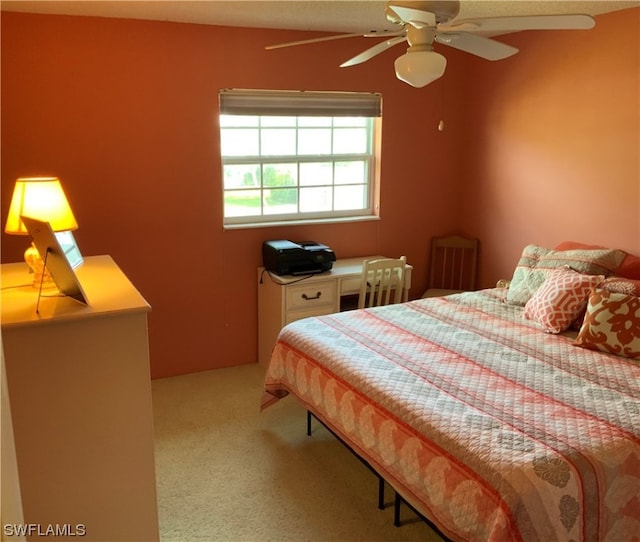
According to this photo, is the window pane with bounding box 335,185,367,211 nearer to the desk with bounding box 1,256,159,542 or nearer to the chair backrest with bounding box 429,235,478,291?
the chair backrest with bounding box 429,235,478,291

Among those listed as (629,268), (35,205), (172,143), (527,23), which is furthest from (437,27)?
(172,143)

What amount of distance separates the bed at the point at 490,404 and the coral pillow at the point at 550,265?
0.01 metres

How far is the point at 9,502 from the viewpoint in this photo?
3.20 feet

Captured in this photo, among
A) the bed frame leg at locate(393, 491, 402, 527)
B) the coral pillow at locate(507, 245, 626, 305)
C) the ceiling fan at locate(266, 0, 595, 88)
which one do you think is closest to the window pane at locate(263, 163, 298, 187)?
the coral pillow at locate(507, 245, 626, 305)

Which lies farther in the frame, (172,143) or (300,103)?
(300,103)

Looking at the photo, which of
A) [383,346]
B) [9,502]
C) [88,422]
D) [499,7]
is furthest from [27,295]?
[499,7]

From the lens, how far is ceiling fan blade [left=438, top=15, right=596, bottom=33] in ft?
6.21

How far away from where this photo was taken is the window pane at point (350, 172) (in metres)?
4.34

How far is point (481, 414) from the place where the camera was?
2172mm

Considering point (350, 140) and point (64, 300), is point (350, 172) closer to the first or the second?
point (350, 140)

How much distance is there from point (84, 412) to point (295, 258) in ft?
7.08

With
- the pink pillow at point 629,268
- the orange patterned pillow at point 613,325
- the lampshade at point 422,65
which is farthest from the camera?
the pink pillow at point 629,268

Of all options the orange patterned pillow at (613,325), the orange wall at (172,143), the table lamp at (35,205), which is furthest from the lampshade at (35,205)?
the orange patterned pillow at (613,325)

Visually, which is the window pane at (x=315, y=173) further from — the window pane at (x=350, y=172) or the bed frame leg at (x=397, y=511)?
the bed frame leg at (x=397, y=511)
